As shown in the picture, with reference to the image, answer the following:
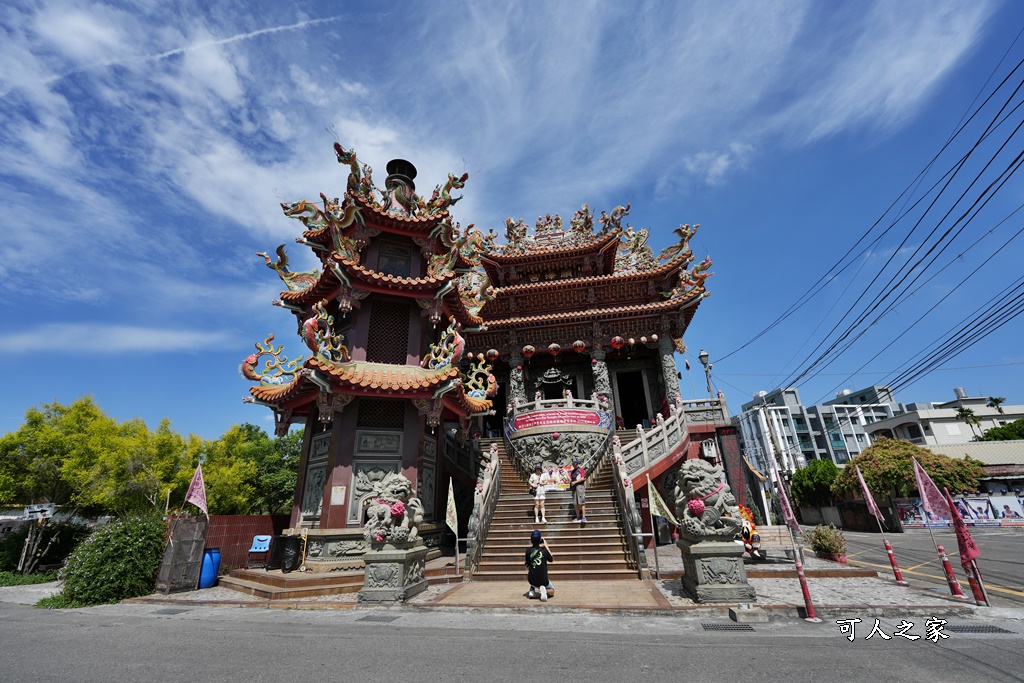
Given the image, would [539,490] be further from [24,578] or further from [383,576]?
[24,578]

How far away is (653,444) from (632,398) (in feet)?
35.0

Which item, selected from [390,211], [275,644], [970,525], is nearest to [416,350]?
[390,211]

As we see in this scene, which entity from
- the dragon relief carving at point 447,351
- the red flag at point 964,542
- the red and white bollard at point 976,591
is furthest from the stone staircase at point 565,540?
the red flag at point 964,542

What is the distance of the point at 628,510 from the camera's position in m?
11.0

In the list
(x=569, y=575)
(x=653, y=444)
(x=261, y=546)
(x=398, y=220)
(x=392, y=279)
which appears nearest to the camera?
(x=569, y=575)

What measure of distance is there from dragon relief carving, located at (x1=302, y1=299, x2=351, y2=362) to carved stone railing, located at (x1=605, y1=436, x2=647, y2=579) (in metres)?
8.74

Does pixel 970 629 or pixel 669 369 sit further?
pixel 669 369

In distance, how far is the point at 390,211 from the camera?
1425 cm

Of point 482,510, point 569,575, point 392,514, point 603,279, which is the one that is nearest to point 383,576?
point 392,514

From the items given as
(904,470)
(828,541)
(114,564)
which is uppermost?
(904,470)

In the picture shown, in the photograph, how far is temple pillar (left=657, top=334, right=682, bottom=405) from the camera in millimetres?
19828

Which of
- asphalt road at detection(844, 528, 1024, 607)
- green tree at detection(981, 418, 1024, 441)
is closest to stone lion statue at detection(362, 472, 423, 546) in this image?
asphalt road at detection(844, 528, 1024, 607)

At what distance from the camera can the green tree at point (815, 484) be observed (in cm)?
3491

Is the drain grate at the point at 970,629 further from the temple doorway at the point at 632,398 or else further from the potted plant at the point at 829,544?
the temple doorway at the point at 632,398
